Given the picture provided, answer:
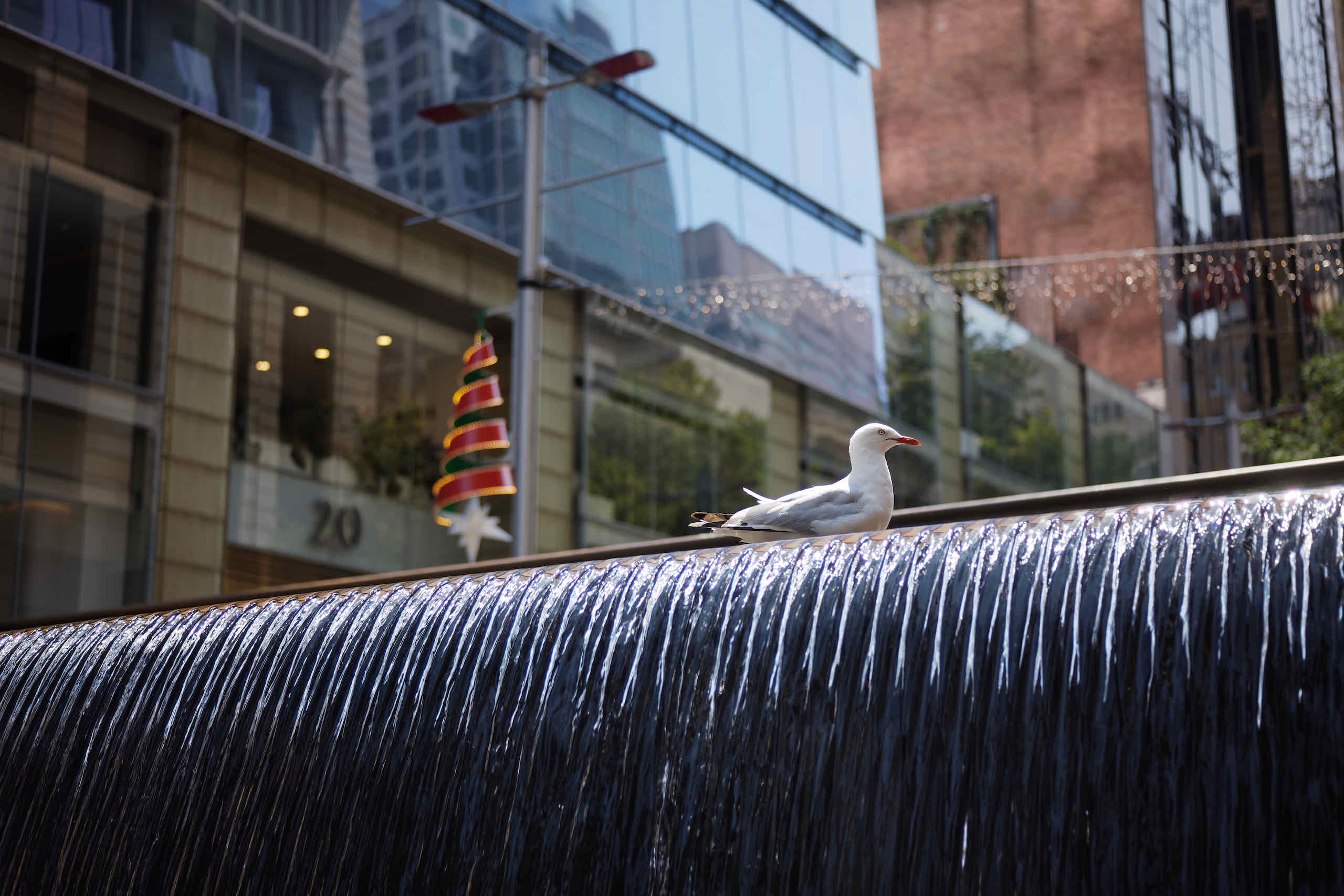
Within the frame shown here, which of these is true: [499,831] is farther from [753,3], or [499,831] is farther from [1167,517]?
[753,3]

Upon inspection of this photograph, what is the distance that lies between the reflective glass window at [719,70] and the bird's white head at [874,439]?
18.1m

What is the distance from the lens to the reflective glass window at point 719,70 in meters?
23.9

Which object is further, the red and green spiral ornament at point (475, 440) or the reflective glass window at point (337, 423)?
the reflective glass window at point (337, 423)

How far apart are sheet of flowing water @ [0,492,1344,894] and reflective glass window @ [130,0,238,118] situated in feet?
36.8

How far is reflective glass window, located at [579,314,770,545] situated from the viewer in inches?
882

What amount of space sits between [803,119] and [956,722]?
22.4 metres

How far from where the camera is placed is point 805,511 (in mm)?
6086

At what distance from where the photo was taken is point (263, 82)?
1777 cm

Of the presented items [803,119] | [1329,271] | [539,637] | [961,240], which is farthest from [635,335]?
[539,637]

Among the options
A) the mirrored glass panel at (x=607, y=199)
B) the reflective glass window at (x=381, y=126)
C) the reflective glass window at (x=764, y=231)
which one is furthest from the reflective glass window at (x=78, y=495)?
the reflective glass window at (x=764, y=231)

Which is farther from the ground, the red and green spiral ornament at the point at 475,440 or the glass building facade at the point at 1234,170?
the glass building facade at the point at 1234,170

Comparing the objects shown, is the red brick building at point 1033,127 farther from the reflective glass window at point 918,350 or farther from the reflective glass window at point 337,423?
the reflective glass window at point 337,423

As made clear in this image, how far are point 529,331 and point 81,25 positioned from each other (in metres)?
5.96

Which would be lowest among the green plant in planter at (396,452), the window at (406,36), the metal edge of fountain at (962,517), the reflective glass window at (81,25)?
the metal edge of fountain at (962,517)
